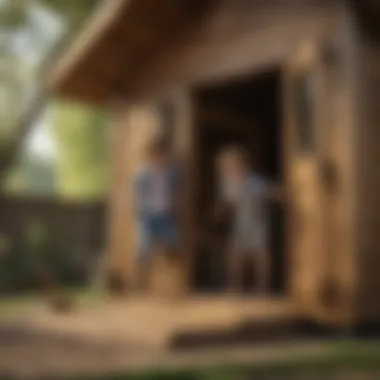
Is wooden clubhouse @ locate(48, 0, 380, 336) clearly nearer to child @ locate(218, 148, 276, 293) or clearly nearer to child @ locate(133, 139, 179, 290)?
child @ locate(133, 139, 179, 290)

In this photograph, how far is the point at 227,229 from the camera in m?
11.0

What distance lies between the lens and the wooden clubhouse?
6.29 metres

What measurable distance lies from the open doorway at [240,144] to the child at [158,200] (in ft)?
4.56

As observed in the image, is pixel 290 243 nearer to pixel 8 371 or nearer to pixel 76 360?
pixel 76 360

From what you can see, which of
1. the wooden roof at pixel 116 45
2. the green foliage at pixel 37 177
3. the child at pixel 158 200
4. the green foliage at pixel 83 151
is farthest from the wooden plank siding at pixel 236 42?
the green foliage at pixel 37 177

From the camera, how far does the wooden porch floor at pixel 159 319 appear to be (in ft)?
18.2

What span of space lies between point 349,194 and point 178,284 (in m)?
3.21

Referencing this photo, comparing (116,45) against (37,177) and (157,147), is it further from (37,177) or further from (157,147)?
(37,177)

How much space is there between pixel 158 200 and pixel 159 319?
230cm

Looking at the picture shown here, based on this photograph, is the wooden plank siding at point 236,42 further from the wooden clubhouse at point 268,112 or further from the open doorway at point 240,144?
the open doorway at point 240,144

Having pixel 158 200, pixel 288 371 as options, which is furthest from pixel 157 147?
pixel 288 371

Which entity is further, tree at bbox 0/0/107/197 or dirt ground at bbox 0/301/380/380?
tree at bbox 0/0/107/197

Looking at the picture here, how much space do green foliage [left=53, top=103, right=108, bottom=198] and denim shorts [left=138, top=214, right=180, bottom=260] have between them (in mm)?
9615

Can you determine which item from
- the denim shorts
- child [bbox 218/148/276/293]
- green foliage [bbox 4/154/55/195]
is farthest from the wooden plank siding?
green foliage [bbox 4/154/55/195]
